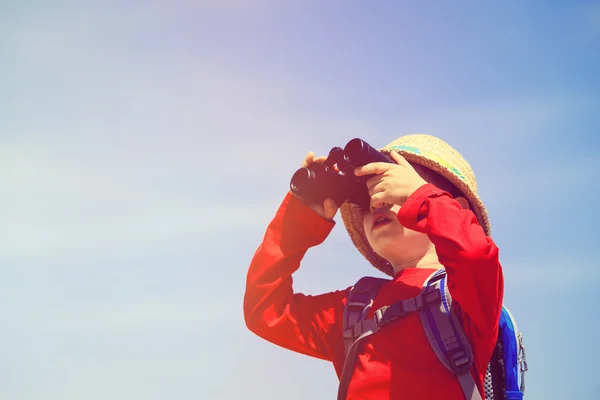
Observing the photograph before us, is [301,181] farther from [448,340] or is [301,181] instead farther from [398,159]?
[448,340]

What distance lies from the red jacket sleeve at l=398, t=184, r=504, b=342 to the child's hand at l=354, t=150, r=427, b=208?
11 centimetres

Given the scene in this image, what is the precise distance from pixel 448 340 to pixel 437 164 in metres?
0.95

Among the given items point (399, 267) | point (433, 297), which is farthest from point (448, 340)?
point (399, 267)

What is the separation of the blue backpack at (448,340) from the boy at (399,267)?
0.14ft

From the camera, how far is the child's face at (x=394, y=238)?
3.20m

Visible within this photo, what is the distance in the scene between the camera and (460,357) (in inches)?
105

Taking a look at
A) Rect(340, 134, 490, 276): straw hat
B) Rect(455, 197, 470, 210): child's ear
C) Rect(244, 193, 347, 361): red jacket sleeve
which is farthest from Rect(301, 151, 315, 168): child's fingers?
Rect(455, 197, 470, 210): child's ear

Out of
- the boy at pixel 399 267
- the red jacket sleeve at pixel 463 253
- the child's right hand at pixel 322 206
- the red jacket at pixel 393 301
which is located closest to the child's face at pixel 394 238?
the boy at pixel 399 267

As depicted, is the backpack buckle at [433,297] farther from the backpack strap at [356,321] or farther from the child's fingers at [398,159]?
the child's fingers at [398,159]

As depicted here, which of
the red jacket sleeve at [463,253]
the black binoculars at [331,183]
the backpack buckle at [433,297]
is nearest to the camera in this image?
the red jacket sleeve at [463,253]

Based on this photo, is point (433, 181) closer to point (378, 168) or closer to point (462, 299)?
point (378, 168)

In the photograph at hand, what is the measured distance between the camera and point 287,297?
3381 mm

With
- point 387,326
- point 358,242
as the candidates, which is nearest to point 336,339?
point 387,326

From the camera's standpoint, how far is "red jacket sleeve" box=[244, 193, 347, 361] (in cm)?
330
